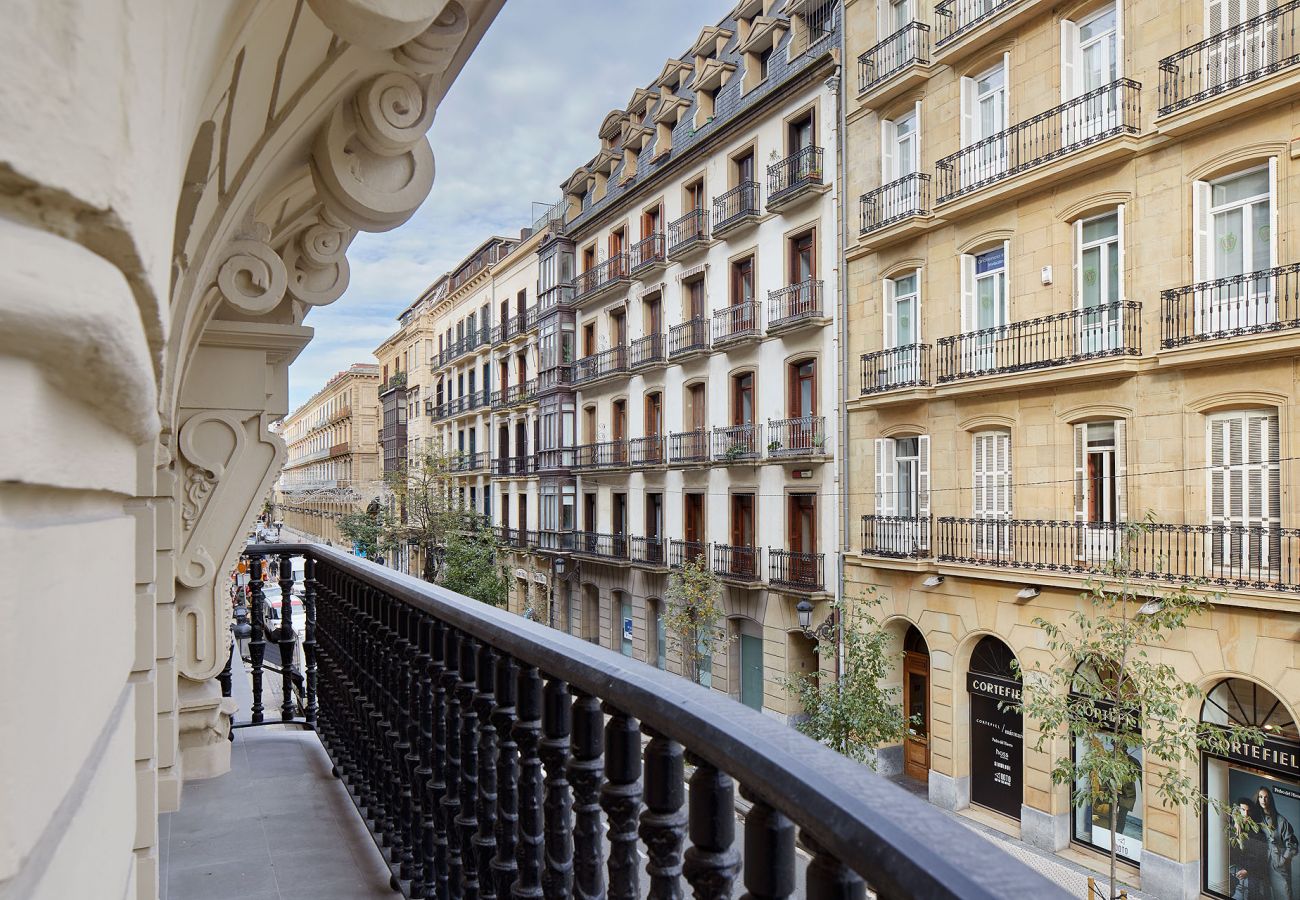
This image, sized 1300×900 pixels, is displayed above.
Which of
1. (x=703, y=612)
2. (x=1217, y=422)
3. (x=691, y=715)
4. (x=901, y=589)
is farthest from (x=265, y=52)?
(x=703, y=612)

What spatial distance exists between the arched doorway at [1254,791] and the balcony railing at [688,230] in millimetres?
13594

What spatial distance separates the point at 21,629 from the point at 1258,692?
13.6 m

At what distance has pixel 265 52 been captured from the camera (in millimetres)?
1163

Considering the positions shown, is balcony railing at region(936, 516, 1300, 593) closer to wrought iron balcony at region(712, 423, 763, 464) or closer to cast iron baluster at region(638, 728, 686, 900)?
wrought iron balcony at region(712, 423, 763, 464)

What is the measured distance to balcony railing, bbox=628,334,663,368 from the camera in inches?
885

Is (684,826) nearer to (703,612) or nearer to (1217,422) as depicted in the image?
(1217,422)

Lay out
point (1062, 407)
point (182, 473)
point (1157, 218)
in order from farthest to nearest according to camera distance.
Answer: point (1062, 407), point (1157, 218), point (182, 473)

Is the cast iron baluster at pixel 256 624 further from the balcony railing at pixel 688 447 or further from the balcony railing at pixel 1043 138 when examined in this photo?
the balcony railing at pixel 688 447

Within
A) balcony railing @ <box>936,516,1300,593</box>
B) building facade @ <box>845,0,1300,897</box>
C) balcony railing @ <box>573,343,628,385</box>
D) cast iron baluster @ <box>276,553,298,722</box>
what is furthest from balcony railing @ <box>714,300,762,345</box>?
cast iron baluster @ <box>276,553,298,722</box>

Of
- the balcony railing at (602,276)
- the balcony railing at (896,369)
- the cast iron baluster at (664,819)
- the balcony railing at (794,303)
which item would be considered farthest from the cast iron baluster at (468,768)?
the balcony railing at (602,276)

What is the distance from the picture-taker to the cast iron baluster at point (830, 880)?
830mm

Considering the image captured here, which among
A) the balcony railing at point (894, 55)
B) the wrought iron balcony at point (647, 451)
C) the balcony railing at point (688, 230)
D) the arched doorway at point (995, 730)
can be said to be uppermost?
the balcony railing at point (894, 55)

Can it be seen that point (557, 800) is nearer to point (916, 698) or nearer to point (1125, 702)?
point (1125, 702)

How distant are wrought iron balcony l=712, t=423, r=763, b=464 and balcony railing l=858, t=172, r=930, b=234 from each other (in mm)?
4726
